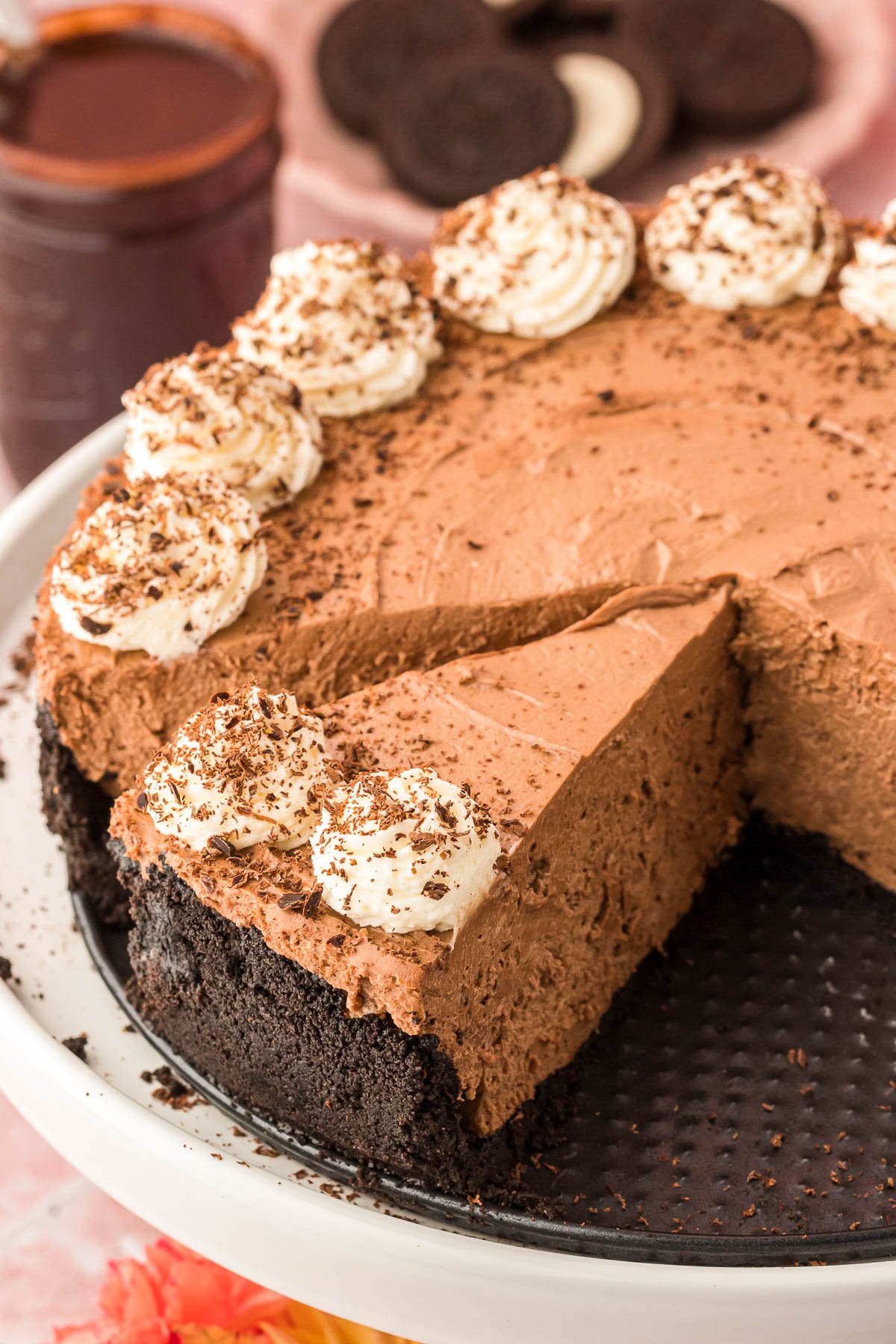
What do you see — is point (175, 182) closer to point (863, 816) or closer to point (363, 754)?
point (363, 754)

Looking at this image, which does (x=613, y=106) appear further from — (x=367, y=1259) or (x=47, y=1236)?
(x=367, y=1259)

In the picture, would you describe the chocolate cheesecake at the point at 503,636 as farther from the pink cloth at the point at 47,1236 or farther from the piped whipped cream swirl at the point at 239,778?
the pink cloth at the point at 47,1236

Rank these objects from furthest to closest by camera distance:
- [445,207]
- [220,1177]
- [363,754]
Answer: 1. [445,207]
2. [363,754]
3. [220,1177]

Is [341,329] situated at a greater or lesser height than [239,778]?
greater

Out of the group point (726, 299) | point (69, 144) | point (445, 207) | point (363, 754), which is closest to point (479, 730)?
point (363, 754)

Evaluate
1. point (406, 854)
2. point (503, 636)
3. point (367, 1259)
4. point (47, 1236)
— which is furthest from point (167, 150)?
point (367, 1259)

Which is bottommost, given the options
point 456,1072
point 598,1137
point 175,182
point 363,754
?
point 598,1137

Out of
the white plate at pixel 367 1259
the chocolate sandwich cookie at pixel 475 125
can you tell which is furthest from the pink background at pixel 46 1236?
the chocolate sandwich cookie at pixel 475 125
